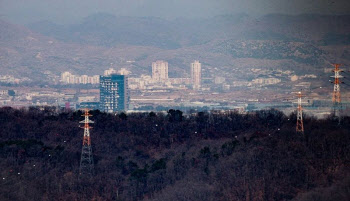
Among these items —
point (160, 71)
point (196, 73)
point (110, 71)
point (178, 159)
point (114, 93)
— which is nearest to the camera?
point (178, 159)

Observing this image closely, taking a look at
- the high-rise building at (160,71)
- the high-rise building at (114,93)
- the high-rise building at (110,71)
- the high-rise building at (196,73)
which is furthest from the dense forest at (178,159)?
the high-rise building at (110,71)

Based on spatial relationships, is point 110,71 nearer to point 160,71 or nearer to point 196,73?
point 160,71

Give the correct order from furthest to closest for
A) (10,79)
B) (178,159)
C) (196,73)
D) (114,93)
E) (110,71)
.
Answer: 1. (110,71)
2. (10,79)
3. (196,73)
4. (114,93)
5. (178,159)

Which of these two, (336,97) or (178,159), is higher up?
(336,97)

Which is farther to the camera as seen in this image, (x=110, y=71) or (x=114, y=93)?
(x=110, y=71)

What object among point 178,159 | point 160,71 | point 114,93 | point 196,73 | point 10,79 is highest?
point 160,71

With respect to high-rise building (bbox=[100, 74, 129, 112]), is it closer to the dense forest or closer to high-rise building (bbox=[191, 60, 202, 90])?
high-rise building (bbox=[191, 60, 202, 90])

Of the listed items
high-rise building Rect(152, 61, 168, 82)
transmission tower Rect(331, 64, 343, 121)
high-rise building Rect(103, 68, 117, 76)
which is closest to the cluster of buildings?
high-rise building Rect(103, 68, 117, 76)

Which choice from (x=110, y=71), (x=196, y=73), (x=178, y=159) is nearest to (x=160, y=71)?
(x=196, y=73)
